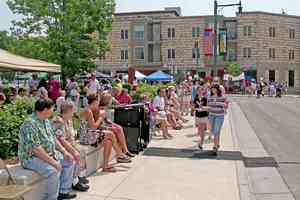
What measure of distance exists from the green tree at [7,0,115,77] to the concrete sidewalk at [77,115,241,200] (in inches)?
773

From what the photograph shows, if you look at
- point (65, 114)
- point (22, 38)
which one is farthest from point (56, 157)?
point (22, 38)

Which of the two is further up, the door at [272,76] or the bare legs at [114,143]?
the door at [272,76]

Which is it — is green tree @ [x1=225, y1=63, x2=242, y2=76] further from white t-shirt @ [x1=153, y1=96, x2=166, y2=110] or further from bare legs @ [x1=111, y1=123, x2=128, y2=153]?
bare legs @ [x1=111, y1=123, x2=128, y2=153]

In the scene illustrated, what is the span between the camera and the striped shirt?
32.9 ft

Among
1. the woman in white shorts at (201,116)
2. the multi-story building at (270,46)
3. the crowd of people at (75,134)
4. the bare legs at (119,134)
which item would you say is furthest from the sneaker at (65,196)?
the multi-story building at (270,46)

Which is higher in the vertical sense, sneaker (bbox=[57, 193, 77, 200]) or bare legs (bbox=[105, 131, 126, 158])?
bare legs (bbox=[105, 131, 126, 158])

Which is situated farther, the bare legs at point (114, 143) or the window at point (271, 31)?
the window at point (271, 31)

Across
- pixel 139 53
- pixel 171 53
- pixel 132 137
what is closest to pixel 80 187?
pixel 132 137

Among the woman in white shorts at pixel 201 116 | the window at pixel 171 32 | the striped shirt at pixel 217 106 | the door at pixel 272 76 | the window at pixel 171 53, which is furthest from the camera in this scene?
the window at pixel 171 32

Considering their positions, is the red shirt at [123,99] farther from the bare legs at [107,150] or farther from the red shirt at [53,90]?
the bare legs at [107,150]

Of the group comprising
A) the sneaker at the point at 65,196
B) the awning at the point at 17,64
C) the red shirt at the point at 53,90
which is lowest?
the sneaker at the point at 65,196

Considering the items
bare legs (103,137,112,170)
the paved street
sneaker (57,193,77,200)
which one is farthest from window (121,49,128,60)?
sneaker (57,193,77,200)

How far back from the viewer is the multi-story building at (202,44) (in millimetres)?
72875

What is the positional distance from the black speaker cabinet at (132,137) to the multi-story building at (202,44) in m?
61.1
